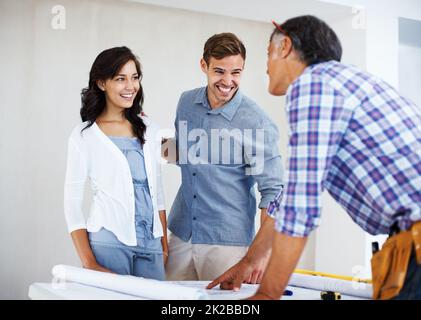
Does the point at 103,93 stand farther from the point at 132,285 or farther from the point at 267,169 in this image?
the point at 132,285

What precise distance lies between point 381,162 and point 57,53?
308 cm

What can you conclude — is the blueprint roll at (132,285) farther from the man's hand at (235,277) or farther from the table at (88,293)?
the man's hand at (235,277)

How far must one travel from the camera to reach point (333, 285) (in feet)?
6.64

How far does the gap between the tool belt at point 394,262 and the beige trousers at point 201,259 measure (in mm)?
1236

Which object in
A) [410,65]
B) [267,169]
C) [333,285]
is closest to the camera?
[333,285]

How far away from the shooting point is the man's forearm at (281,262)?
1427 mm

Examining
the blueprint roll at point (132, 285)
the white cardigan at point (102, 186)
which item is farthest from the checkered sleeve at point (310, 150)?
the white cardigan at point (102, 186)

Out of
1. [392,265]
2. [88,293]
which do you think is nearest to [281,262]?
[392,265]

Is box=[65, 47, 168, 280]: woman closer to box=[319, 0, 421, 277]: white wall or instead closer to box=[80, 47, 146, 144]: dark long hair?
box=[80, 47, 146, 144]: dark long hair

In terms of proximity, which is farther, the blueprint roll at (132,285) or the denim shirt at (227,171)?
the denim shirt at (227,171)

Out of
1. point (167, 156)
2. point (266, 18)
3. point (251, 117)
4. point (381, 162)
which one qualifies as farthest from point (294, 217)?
point (266, 18)

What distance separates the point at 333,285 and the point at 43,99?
2636 mm

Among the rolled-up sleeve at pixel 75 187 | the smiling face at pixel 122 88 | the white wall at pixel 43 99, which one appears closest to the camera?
the rolled-up sleeve at pixel 75 187

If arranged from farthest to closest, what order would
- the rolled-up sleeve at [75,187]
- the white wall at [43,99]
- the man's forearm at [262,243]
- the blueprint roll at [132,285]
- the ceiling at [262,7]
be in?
the ceiling at [262,7], the white wall at [43,99], the rolled-up sleeve at [75,187], the man's forearm at [262,243], the blueprint roll at [132,285]
